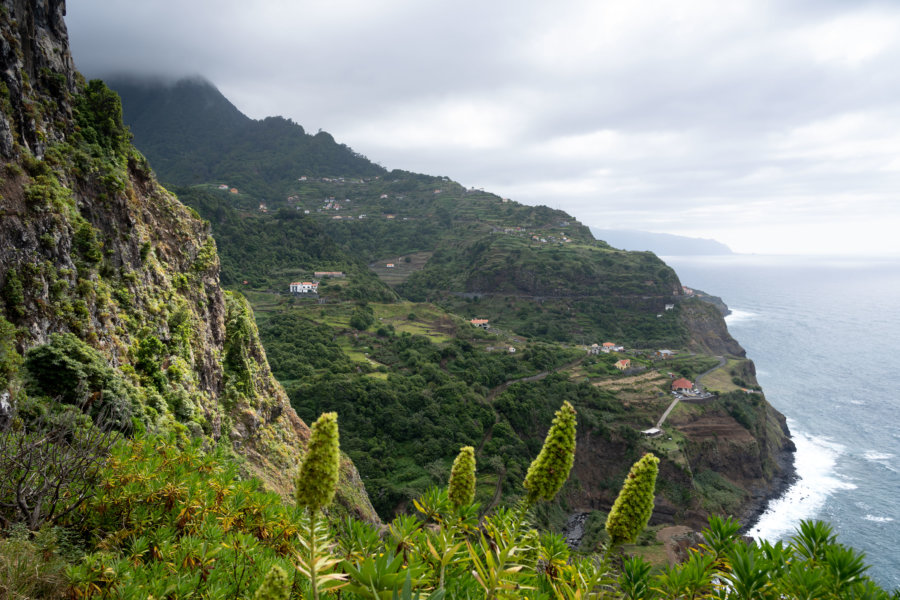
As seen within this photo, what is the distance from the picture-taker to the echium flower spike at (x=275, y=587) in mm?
2428

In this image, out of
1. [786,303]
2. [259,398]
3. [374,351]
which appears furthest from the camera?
[786,303]

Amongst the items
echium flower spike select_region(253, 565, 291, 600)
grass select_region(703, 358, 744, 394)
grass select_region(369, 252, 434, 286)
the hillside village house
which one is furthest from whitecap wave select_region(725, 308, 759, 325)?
echium flower spike select_region(253, 565, 291, 600)

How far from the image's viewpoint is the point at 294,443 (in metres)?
21.2

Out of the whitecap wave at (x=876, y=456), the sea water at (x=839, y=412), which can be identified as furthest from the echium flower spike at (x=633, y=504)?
the whitecap wave at (x=876, y=456)

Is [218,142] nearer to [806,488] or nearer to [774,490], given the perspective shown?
[774,490]

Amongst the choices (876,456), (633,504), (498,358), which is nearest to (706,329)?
(876,456)

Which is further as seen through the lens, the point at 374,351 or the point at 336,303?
the point at 336,303

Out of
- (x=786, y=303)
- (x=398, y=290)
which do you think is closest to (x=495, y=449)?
(x=398, y=290)

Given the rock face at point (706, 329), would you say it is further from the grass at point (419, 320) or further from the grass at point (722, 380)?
the grass at point (419, 320)

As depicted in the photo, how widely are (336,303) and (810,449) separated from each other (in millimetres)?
68262

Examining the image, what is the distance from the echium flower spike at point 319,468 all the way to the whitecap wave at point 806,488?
4275 centimetres

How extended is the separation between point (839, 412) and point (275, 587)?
8695 cm

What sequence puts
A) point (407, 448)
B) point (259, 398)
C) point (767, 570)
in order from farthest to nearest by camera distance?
1. point (407, 448)
2. point (259, 398)
3. point (767, 570)

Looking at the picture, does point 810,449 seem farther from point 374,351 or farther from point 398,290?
point 398,290
